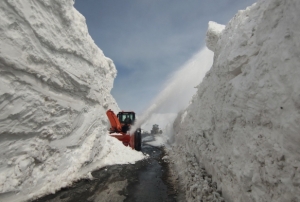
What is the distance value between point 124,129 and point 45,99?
8231 millimetres

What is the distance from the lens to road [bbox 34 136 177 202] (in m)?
6.27

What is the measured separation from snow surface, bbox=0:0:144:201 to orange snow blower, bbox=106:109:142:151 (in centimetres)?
302

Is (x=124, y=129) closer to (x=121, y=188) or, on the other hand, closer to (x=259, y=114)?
(x=121, y=188)

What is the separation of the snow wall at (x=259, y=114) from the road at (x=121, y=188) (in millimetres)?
1369

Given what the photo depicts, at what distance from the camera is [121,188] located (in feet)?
24.0

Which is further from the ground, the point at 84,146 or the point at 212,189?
the point at 84,146

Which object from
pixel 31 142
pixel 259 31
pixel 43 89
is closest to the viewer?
pixel 259 31

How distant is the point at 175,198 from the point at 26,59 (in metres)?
6.99

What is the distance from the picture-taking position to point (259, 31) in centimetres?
467

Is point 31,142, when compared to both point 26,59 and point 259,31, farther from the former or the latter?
point 259,31

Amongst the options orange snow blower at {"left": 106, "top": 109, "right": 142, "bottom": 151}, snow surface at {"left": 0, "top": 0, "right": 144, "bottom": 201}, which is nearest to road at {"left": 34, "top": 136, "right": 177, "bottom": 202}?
snow surface at {"left": 0, "top": 0, "right": 144, "bottom": 201}

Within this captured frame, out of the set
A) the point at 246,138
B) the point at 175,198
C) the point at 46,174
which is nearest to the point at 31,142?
the point at 46,174

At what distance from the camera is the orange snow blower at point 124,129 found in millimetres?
13734

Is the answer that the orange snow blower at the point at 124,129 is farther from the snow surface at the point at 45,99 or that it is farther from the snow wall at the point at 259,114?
the snow wall at the point at 259,114
